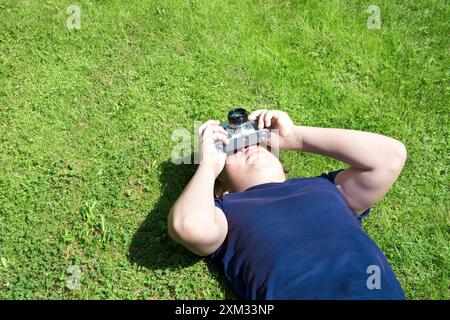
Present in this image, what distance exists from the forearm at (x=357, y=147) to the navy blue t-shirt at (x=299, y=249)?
0.29m

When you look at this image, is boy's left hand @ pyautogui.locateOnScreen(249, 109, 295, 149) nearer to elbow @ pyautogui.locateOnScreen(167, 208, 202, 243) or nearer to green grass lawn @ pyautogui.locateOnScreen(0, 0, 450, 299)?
green grass lawn @ pyautogui.locateOnScreen(0, 0, 450, 299)

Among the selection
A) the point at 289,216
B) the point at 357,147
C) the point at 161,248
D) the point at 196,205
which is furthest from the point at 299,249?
the point at 161,248

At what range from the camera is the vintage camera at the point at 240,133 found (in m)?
3.26

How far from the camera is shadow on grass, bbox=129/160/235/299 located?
344 cm

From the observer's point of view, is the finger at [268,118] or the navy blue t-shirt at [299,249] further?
the finger at [268,118]

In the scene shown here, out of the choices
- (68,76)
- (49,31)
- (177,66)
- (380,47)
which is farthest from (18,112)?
(380,47)

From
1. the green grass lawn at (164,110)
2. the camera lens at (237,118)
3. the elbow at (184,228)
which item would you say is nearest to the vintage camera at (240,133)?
the camera lens at (237,118)

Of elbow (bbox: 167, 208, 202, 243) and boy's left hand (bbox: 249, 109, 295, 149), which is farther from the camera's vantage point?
boy's left hand (bbox: 249, 109, 295, 149)

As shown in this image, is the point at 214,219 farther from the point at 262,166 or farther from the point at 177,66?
the point at 177,66

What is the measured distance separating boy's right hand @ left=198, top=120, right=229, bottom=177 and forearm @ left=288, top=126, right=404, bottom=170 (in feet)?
1.93

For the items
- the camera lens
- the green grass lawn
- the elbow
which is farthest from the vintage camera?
the green grass lawn

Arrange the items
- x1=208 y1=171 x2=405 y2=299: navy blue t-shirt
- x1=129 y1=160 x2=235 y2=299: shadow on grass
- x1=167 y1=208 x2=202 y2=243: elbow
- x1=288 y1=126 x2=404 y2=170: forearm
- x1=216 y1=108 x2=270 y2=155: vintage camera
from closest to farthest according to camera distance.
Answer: x1=208 y1=171 x2=405 y2=299: navy blue t-shirt, x1=167 y1=208 x2=202 y2=243: elbow, x1=288 y1=126 x2=404 y2=170: forearm, x1=216 y1=108 x2=270 y2=155: vintage camera, x1=129 y1=160 x2=235 y2=299: shadow on grass

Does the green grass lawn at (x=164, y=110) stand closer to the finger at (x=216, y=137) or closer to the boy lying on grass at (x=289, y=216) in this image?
the boy lying on grass at (x=289, y=216)

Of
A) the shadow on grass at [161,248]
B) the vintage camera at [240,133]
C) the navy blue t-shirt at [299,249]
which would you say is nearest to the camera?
the navy blue t-shirt at [299,249]
